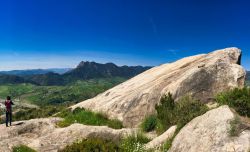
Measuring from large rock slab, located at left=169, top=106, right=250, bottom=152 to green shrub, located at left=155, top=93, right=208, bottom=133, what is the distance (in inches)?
41.1

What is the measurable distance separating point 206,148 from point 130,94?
63.5 feet

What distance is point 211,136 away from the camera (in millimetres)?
13719

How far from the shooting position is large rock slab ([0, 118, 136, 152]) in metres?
23.5

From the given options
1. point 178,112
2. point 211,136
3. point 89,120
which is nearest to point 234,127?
→ point 211,136

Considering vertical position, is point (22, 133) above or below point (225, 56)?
below

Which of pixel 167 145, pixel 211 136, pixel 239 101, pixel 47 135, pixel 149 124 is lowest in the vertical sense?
pixel 47 135

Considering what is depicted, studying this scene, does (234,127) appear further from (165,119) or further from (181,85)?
(181,85)

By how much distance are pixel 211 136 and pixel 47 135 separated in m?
15.5

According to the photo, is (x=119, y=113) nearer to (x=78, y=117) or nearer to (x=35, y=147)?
(x=78, y=117)

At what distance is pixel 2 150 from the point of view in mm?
22797

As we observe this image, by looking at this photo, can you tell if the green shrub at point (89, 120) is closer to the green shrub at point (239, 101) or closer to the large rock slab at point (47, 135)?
the large rock slab at point (47, 135)

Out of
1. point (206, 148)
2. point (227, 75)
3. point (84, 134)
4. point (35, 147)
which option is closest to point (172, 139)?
point (206, 148)

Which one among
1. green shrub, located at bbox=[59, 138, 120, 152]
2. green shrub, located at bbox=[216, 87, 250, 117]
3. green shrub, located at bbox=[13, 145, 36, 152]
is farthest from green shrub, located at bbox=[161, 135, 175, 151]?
green shrub, located at bbox=[13, 145, 36, 152]

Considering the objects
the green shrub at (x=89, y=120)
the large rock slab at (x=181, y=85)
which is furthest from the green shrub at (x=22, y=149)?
the large rock slab at (x=181, y=85)
